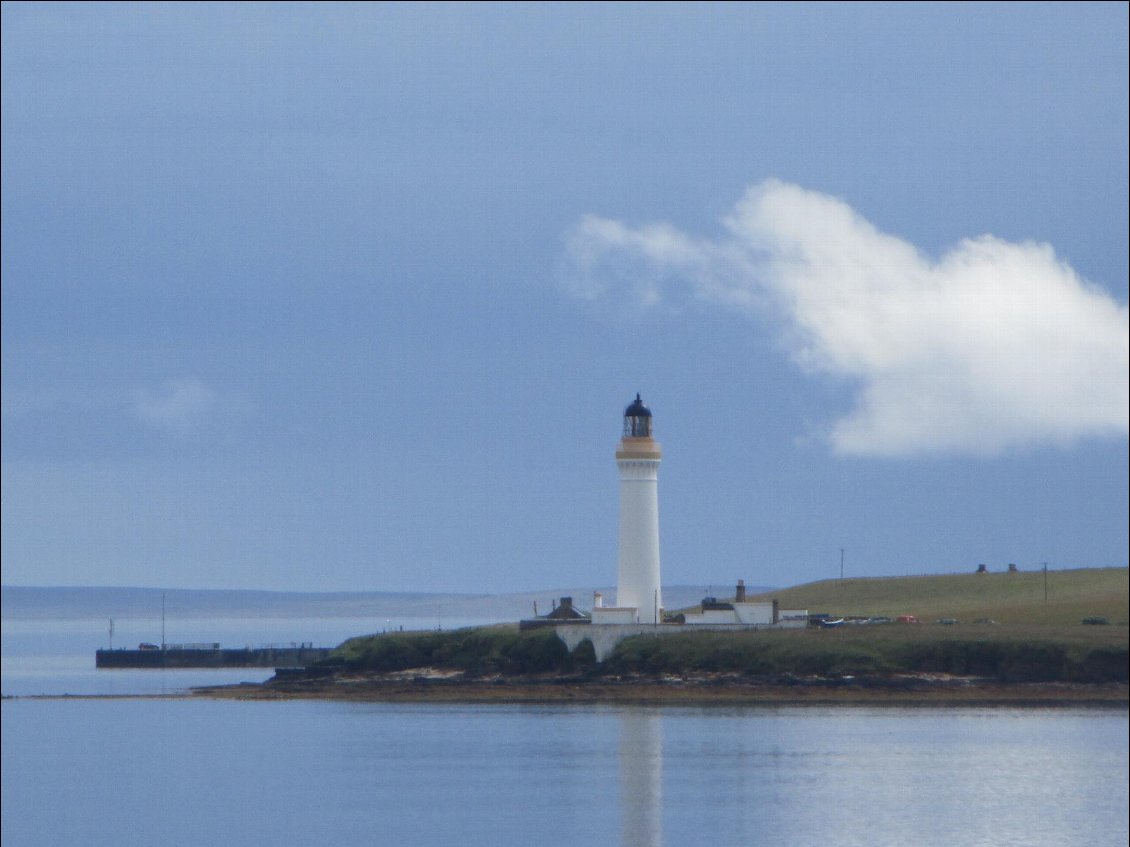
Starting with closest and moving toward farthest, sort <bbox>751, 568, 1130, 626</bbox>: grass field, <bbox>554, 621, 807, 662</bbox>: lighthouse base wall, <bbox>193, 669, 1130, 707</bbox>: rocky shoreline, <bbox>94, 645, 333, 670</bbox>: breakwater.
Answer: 1. <bbox>193, 669, 1130, 707</bbox>: rocky shoreline
2. <bbox>554, 621, 807, 662</bbox>: lighthouse base wall
3. <bbox>751, 568, 1130, 626</bbox>: grass field
4. <bbox>94, 645, 333, 670</bbox>: breakwater

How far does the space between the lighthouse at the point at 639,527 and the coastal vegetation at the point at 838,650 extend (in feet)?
6.11

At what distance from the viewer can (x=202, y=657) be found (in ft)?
366

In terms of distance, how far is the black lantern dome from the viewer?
242ft

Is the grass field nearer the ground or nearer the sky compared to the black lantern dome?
nearer the ground

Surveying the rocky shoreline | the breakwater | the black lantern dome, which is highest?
the black lantern dome

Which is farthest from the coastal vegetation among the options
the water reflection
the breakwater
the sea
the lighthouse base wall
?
the breakwater

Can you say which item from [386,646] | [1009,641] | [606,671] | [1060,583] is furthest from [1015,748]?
[1060,583]

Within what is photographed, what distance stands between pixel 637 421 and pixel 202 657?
4546 centimetres

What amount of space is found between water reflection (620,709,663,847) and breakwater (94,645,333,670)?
41.8 metres

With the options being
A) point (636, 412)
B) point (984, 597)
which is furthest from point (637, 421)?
point (984, 597)

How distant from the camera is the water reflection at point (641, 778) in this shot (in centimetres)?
4681

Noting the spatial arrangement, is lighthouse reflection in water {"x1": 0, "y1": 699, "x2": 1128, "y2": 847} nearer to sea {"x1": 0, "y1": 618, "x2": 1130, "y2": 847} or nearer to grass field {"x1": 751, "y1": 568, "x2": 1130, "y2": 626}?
sea {"x1": 0, "y1": 618, "x2": 1130, "y2": 847}

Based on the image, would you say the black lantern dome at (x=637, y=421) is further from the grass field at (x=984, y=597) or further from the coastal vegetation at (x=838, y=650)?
the grass field at (x=984, y=597)

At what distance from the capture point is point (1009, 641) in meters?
69.5
